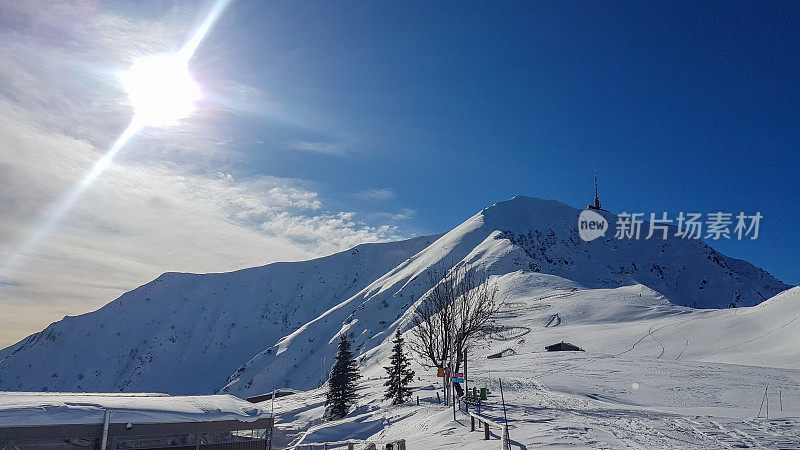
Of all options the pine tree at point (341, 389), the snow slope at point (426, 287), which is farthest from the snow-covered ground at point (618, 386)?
the snow slope at point (426, 287)

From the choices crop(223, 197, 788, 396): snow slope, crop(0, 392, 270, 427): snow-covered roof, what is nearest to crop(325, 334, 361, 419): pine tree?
Result: crop(0, 392, 270, 427): snow-covered roof

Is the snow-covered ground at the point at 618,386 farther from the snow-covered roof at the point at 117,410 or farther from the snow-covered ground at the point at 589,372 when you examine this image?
the snow-covered roof at the point at 117,410

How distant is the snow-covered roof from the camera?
15940 millimetres

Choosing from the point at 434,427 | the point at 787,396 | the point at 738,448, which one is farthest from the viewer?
the point at 787,396

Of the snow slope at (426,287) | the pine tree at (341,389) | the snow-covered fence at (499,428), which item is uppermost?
the snow slope at (426,287)

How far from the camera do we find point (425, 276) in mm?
156500

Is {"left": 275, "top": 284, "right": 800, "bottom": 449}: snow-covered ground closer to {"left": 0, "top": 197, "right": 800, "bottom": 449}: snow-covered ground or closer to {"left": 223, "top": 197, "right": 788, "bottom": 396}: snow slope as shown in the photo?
{"left": 0, "top": 197, "right": 800, "bottom": 449}: snow-covered ground

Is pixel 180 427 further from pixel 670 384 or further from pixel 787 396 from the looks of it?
pixel 787 396

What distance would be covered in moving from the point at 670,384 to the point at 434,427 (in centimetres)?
2001

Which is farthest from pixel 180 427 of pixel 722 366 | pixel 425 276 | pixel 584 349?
pixel 425 276

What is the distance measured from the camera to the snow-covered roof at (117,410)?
1594 centimetres

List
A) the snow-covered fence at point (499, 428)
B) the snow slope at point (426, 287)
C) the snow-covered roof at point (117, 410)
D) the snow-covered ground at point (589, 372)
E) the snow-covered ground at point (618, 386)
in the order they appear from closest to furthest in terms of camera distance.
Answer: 1. the snow-covered fence at point (499, 428)
2. the snow-covered roof at point (117, 410)
3. the snow-covered ground at point (618, 386)
4. the snow-covered ground at point (589, 372)
5. the snow slope at point (426, 287)

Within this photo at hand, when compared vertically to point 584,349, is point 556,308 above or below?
above

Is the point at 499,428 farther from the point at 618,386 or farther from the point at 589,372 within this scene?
the point at 589,372
